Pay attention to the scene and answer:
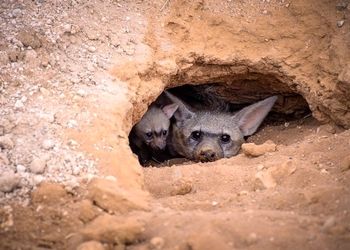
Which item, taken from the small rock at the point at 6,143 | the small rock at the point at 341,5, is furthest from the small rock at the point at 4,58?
the small rock at the point at 341,5

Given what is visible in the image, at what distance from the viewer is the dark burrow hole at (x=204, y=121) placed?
18.5 feet

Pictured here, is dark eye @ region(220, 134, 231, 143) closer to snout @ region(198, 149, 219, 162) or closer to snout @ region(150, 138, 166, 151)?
snout @ region(198, 149, 219, 162)

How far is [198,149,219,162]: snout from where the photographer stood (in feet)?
17.9

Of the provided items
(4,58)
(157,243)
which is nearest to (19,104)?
(4,58)

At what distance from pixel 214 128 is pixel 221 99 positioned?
41cm

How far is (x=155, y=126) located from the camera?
19.3 feet

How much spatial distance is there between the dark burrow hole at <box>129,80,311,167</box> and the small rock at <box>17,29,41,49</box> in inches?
91.9

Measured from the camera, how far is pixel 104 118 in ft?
11.0

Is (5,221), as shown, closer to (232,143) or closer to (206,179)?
(206,179)

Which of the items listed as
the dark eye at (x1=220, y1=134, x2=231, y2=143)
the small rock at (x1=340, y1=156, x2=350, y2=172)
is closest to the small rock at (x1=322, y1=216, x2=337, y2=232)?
the small rock at (x1=340, y1=156, x2=350, y2=172)

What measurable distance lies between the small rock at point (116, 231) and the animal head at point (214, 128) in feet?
10.5

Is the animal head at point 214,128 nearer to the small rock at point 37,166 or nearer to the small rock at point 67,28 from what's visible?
the small rock at point 67,28

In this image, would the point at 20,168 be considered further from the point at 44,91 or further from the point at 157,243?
the point at 157,243

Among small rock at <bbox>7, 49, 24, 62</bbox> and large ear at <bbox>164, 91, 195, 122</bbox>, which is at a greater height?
small rock at <bbox>7, 49, 24, 62</bbox>
